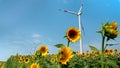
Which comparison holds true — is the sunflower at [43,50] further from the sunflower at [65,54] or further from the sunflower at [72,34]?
the sunflower at [65,54]

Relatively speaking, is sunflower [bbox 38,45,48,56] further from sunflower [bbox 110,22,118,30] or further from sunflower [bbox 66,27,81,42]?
sunflower [bbox 110,22,118,30]

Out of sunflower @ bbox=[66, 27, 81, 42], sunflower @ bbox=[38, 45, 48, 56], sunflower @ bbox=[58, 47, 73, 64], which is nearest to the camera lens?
sunflower @ bbox=[58, 47, 73, 64]

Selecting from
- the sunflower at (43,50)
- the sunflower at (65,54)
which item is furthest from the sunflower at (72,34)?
the sunflower at (43,50)

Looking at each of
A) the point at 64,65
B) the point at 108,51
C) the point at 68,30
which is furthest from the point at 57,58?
the point at 108,51

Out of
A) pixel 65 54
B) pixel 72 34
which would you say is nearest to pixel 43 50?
pixel 72 34

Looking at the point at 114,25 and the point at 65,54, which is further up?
the point at 114,25

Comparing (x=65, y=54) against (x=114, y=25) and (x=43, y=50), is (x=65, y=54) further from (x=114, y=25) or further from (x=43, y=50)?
(x=43, y=50)

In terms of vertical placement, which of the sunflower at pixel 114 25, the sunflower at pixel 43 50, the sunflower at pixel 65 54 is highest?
the sunflower at pixel 43 50

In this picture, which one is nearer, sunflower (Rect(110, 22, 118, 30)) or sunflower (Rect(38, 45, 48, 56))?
sunflower (Rect(110, 22, 118, 30))

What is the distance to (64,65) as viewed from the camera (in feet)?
12.3

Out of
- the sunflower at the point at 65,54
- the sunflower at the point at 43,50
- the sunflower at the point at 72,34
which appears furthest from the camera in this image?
the sunflower at the point at 43,50

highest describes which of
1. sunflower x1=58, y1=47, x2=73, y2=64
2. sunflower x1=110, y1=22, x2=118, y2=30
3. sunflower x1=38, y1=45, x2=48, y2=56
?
sunflower x1=38, y1=45, x2=48, y2=56

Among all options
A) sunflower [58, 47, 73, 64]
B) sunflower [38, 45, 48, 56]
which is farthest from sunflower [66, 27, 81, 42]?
sunflower [38, 45, 48, 56]

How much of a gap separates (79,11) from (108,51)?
937 cm
